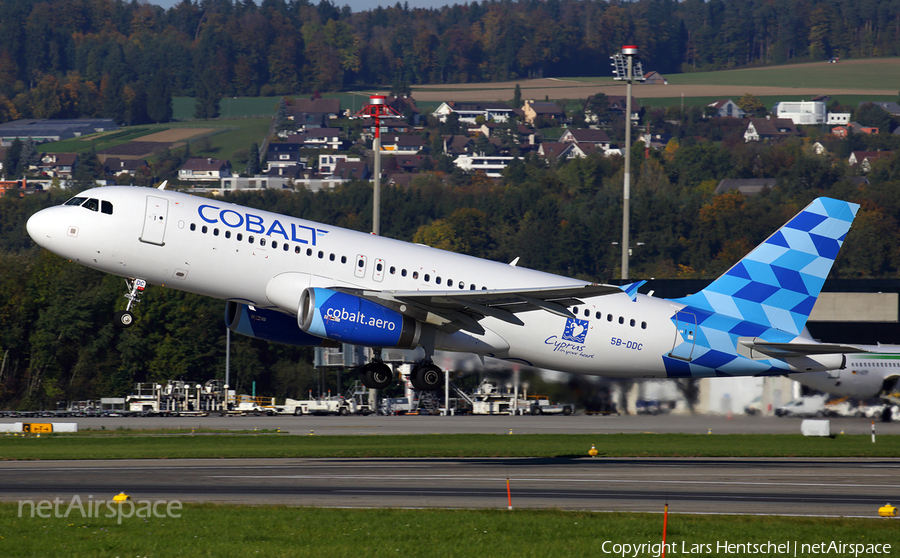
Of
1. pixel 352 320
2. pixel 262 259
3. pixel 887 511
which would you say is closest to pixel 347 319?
pixel 352 320

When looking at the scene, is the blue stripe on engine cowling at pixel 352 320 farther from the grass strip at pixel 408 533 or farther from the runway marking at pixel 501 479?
the grass strip at pixel 408 533

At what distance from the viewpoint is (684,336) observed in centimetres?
4091

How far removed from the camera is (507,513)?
29.4 meters

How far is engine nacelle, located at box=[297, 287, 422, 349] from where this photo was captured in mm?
36031

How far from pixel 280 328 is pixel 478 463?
32.8ft

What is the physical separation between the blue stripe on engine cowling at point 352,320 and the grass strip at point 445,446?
41.8 ft

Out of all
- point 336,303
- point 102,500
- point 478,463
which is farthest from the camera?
point 478,463

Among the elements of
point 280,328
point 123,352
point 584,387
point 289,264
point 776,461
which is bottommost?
point 123,352

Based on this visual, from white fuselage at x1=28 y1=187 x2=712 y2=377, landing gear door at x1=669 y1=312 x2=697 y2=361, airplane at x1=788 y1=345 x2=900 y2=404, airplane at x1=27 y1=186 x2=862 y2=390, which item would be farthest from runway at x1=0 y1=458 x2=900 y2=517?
airplane at x1=788 y1=345 x2=900 y2=404

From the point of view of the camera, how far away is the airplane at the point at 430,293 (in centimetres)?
3625

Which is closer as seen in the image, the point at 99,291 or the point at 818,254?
the point at 818,254

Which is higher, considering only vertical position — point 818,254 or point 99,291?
point 818,254

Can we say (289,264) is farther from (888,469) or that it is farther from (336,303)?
(888,469)

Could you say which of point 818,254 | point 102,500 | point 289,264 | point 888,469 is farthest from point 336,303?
point 888,469
